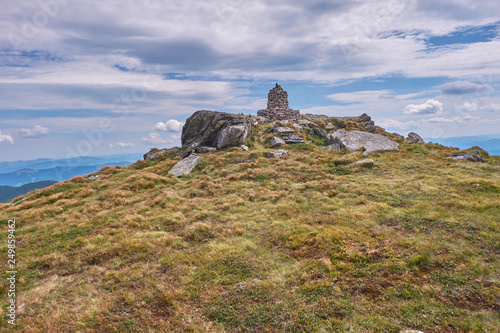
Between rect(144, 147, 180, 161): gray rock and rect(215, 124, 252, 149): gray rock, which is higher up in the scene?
rect(215, 124, 252, 149): gray rock

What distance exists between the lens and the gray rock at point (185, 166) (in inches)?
1176

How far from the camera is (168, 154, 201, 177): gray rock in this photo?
29881mm

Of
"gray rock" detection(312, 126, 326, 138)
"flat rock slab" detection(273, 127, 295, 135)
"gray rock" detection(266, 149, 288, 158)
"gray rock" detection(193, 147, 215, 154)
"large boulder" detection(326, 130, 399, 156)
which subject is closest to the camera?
"gray rock" detection(266, 149, 288, 158)

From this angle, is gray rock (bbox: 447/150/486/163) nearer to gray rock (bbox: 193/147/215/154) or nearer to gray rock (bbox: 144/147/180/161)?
gray rock (bbox: 193/147/215/154)

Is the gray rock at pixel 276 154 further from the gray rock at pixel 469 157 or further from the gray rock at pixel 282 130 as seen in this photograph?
the gray rock at pixel 469 157

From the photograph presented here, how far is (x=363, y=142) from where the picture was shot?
36188 millimetres

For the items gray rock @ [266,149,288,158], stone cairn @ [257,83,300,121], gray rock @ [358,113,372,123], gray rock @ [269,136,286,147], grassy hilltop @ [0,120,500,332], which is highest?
stone cairn @ [257,83,300,121]

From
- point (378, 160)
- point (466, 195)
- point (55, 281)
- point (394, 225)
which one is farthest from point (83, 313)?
point (378, 160)

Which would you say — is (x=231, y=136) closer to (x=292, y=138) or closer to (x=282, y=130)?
(x=282, y=130)

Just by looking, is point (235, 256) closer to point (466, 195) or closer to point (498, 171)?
point (466, 195)

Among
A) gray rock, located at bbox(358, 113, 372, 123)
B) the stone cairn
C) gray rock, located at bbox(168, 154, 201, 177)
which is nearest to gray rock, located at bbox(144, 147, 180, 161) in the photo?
gray rock, located at bbox(168, 154, 201, 177)
